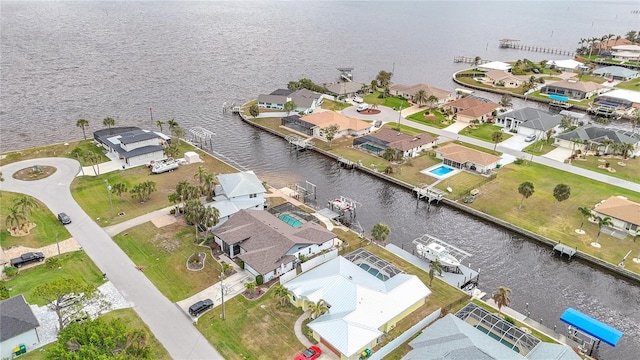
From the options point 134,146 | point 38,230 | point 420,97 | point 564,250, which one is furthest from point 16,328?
point 420,97

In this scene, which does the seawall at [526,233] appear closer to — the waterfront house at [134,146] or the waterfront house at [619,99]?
the waterfront house at [134,146]

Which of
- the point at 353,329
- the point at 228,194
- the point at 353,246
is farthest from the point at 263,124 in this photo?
the point at 353,329

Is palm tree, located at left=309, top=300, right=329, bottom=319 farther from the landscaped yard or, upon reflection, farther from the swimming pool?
the landscaped yard

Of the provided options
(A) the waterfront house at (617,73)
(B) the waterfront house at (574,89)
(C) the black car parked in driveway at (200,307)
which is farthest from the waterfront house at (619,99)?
(C) the black car parked in driveway at (200,307)

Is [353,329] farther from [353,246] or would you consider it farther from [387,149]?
[387,149]

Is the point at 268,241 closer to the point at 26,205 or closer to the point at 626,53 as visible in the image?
the point at 26,205

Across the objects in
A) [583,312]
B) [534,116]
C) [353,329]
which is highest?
[534,116]
